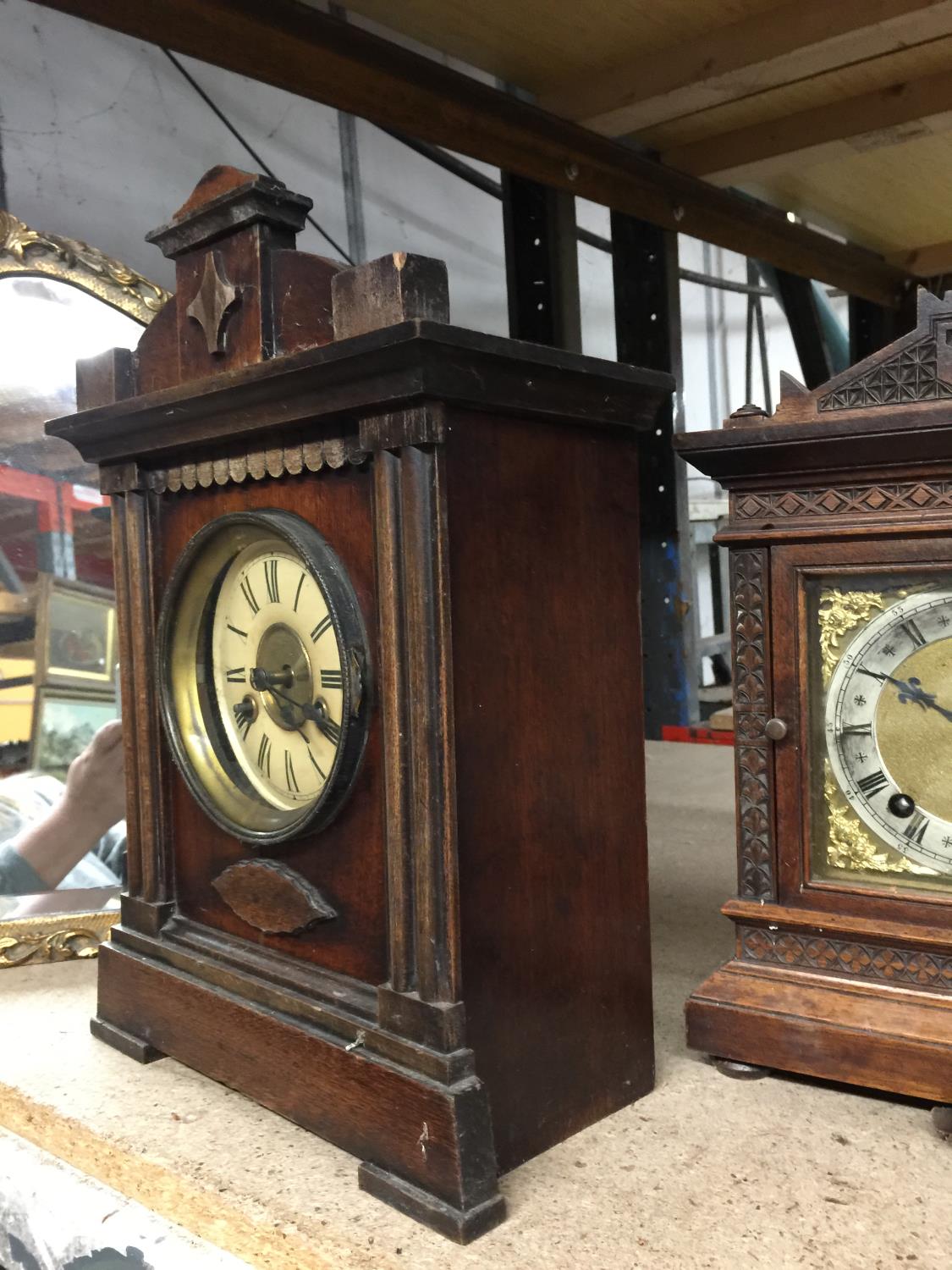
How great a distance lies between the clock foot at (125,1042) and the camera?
1162mm

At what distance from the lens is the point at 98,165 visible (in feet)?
7.69

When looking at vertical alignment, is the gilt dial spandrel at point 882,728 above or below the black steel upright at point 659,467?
below

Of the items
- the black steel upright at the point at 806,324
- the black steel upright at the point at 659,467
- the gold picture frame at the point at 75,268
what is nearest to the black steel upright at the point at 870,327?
the black steel upright at the point at 806,324

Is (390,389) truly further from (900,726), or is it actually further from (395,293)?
(900,726)

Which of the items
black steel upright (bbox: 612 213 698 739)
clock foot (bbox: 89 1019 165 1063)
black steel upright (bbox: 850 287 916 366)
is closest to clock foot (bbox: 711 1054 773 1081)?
clock foot (bbox: 89 1019 165 1063)

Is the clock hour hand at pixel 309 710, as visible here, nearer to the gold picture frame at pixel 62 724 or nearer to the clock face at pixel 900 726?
the clock face at pixel 900 726

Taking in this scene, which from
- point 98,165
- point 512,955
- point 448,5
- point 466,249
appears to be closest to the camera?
point 512,955

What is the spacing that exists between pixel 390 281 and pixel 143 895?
70 cm

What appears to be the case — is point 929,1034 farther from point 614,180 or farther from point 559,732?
→ point 614,180

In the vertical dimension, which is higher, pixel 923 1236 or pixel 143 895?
pixel 143 895

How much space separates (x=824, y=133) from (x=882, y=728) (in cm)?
110

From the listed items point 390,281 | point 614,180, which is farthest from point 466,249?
point 390,281

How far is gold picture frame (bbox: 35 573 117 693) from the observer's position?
1.66m

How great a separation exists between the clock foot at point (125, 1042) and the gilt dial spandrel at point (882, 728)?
0.67 m
